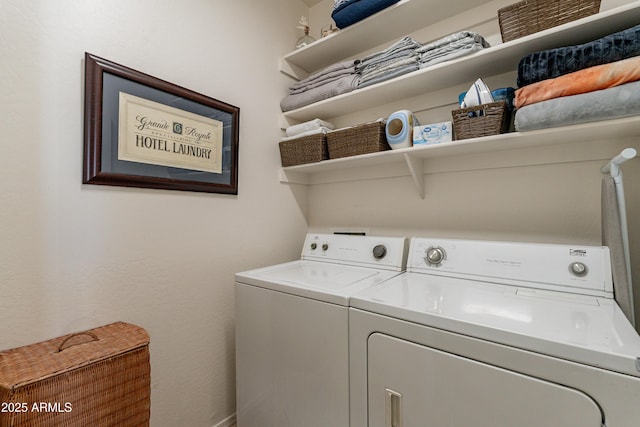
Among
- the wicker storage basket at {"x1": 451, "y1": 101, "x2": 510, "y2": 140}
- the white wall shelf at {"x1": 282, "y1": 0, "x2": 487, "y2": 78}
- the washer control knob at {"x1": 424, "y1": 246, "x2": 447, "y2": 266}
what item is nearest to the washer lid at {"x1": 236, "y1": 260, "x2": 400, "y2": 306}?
the washer control knob at {"x1": 424, "y1": 246, "x2": 447, "y2": 266}

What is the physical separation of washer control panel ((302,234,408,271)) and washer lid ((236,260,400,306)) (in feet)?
0.14

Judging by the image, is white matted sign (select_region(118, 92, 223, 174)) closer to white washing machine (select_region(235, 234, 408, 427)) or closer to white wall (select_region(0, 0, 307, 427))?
white wall (select_region(0, 0, 307, 427))

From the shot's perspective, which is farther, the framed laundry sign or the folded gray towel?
the framed laundry sign

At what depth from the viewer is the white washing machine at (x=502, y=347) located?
610 mm

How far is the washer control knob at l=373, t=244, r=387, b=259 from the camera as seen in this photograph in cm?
143

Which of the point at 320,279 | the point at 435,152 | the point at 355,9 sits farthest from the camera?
the point at 355,9

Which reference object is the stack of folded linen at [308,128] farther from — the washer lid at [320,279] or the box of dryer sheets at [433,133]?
the washer lid at [320,279]

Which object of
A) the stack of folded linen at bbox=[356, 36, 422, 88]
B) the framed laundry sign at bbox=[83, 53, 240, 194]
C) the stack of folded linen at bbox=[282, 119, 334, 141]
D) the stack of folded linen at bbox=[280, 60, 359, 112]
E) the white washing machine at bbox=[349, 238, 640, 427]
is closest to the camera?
the white washing machine at bbox=[349, 238, 640, 427]

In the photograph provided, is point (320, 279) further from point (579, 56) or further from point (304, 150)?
point (579, 56)

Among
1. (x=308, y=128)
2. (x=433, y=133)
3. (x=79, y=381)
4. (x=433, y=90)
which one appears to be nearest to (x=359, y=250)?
(x=433, y=133)

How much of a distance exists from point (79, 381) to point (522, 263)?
156cm

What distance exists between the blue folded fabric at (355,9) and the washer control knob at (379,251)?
1.23 metres

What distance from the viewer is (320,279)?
123cm

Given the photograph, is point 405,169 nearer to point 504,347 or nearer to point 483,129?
point 483,129
